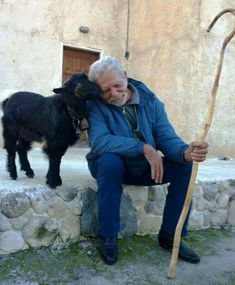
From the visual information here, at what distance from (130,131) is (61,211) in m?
0.74

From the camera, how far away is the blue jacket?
231 cm

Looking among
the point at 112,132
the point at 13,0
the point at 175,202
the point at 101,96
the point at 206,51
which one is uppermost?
the point at 13,0

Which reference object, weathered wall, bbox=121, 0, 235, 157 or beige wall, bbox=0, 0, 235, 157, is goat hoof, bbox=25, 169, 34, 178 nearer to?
beige wall, bbox=0, 0, 235, 157

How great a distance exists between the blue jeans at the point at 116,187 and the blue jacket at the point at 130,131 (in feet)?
0.21

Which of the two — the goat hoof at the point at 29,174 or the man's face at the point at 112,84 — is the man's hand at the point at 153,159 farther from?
the goat hoof at the point at 29,174

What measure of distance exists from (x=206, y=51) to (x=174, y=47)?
0.51 meters

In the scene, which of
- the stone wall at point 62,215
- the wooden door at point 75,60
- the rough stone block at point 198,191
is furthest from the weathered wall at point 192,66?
the stone wall at point 62,215

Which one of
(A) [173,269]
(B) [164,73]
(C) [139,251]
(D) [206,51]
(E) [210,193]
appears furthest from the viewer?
(B) [164,73]

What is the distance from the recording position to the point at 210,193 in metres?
3.45

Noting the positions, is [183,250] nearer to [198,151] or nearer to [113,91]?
[198,151]

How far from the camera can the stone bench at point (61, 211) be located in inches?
95.1

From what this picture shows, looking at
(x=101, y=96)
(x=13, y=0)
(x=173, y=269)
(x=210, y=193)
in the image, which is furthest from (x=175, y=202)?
(x=13, y=0)

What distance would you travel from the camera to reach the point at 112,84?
7.80 ft

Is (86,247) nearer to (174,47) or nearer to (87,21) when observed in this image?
(174,47)
